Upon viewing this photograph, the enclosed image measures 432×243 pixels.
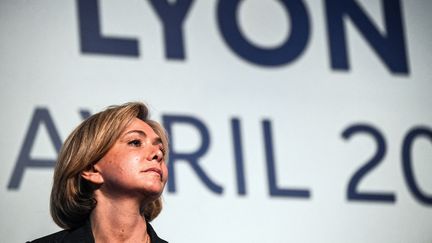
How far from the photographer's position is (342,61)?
2932 millimetres

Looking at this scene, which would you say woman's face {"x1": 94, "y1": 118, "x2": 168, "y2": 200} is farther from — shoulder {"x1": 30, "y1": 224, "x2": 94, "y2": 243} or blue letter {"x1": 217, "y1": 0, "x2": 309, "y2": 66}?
blue letter {"x1": 217, "y1": 0, "x2": 309, "y2": 66}

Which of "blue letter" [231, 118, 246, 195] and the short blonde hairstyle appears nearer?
the short blonde hairstyle

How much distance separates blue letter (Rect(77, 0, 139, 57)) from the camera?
2.65 meters

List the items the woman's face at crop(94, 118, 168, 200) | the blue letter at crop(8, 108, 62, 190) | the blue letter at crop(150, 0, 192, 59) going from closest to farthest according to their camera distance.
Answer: the woman's face at crop(94, 118, 168, 200), the blue letter at crop(8, 108, 62, 190), the blue letter at crop(150, 0, 192, 59)

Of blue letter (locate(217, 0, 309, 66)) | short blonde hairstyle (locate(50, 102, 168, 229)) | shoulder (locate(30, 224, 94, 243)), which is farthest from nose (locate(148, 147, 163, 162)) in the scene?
blue letter (locate(217, 0, 309, 66))

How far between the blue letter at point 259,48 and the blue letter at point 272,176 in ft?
0.82

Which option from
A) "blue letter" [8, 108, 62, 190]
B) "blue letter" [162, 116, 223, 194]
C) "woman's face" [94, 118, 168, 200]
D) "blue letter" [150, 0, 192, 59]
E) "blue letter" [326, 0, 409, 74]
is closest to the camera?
"woman's face" [94, 118, 168, 200]

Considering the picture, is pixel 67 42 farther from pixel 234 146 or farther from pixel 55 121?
pixel 234 146

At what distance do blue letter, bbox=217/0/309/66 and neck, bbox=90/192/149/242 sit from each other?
0.87 meters

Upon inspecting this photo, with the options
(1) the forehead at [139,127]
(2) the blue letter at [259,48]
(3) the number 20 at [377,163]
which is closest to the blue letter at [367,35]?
(2) the blue letter at [259,48]

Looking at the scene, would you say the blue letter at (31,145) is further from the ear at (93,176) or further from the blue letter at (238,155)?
the blue letter at (238,155)

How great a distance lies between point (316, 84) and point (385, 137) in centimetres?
31

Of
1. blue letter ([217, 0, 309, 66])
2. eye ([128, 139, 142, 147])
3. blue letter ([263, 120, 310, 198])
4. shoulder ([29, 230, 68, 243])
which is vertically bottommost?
shoulder ([29, 230, 68, 243])

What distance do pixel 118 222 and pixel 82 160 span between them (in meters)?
0.19
